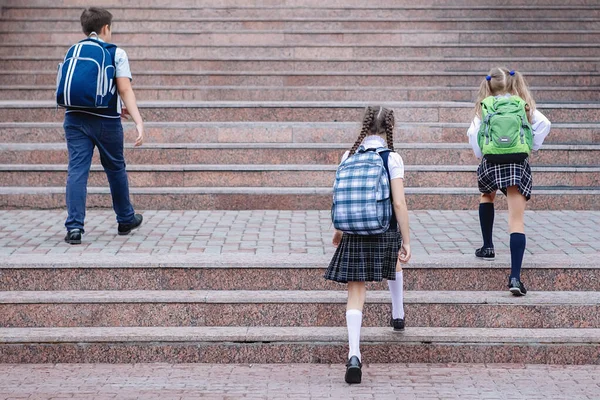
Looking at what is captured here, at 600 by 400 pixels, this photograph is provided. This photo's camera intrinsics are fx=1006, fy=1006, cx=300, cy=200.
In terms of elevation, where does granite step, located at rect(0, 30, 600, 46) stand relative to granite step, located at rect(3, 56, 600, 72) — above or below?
above

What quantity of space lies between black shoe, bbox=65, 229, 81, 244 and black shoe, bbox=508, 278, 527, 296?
3178 millimetres

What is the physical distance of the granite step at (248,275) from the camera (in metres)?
6.75

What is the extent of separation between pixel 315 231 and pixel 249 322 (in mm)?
1874

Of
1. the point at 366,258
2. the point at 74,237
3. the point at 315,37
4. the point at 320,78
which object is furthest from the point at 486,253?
the point at 315,37

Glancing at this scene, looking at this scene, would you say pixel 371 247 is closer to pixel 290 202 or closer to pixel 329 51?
pixel 290 202

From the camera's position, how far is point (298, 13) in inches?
566

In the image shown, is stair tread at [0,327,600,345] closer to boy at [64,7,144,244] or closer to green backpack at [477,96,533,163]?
green backpack at [477,96,533,163]

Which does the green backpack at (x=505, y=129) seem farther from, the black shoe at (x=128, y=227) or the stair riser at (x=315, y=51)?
the stair riser at (x=315, y=51)

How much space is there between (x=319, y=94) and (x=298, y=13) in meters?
2.27

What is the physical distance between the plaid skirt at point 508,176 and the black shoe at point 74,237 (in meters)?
3.02

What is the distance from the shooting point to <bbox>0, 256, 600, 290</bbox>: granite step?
22.1ft

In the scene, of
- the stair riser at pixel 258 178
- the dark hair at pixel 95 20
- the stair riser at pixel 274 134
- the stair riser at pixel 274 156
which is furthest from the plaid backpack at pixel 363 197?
the stair riser at pixel 274 134

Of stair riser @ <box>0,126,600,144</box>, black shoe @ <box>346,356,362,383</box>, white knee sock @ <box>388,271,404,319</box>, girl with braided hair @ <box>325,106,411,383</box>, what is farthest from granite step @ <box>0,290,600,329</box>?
stair riser @ <box>0,126,600,144</box>

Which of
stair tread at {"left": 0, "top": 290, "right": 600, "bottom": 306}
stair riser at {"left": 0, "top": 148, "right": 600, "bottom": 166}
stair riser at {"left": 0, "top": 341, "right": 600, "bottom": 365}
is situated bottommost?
stair riser at {"left": 0, "top": 341, "right": 600, "bottom": 365}
